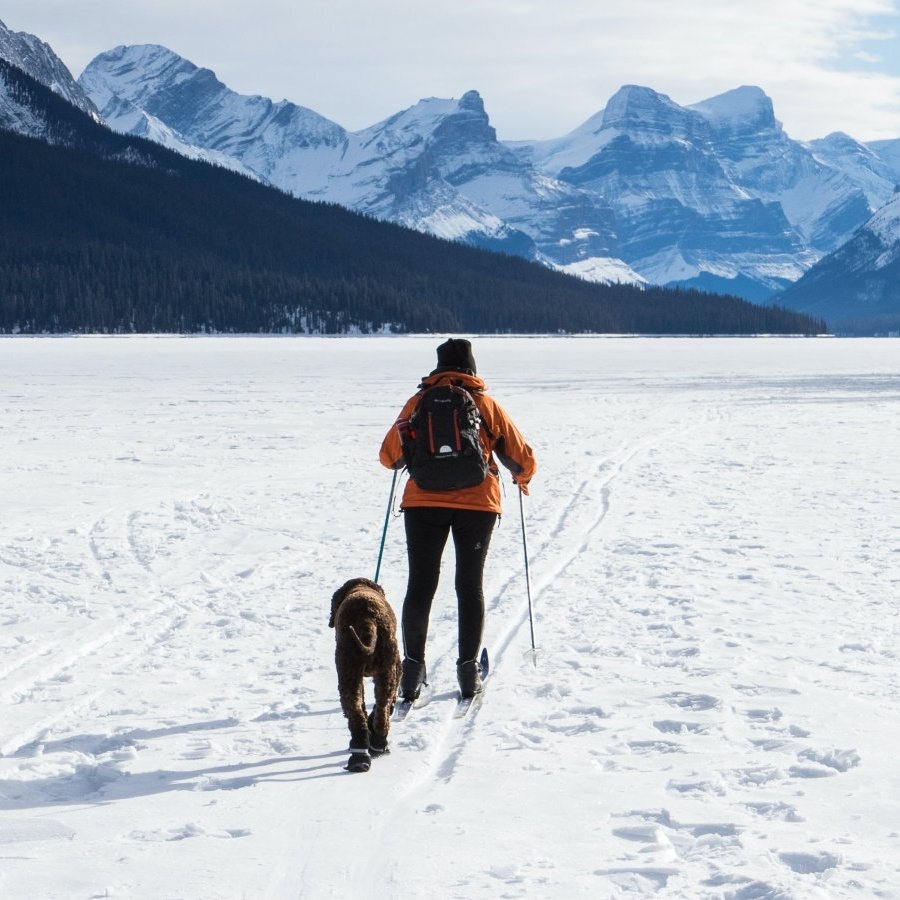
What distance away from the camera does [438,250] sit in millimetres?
198125

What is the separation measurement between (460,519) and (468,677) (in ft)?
3.03

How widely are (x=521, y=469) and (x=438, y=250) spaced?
7664 inches

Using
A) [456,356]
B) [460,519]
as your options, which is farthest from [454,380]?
[460,519]

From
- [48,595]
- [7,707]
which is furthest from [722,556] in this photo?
[7,707]

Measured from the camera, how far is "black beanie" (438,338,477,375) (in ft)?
20.2

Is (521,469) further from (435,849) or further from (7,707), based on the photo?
(7,707)

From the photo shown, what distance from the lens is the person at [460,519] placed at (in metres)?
6.12

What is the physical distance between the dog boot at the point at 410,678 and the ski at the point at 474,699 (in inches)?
9.9

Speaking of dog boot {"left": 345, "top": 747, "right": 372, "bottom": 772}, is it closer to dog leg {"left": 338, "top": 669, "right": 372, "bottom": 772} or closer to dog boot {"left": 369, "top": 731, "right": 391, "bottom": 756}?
dog leg {"left": 338, "top": 669, "right": 372, "bottom": 772}

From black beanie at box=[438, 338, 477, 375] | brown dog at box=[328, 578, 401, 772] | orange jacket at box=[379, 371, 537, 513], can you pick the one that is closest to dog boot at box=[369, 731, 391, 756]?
brown dog at box=[328, 578, 401, 772]

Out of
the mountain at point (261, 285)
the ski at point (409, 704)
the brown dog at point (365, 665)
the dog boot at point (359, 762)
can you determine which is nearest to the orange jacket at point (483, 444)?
the brown dog at point (365, 665)

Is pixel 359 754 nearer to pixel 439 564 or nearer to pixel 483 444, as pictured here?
Result: pixel 439 564

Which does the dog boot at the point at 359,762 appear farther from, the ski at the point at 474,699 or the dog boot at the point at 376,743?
the ski at the point at 474,699

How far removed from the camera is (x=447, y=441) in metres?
5.98
